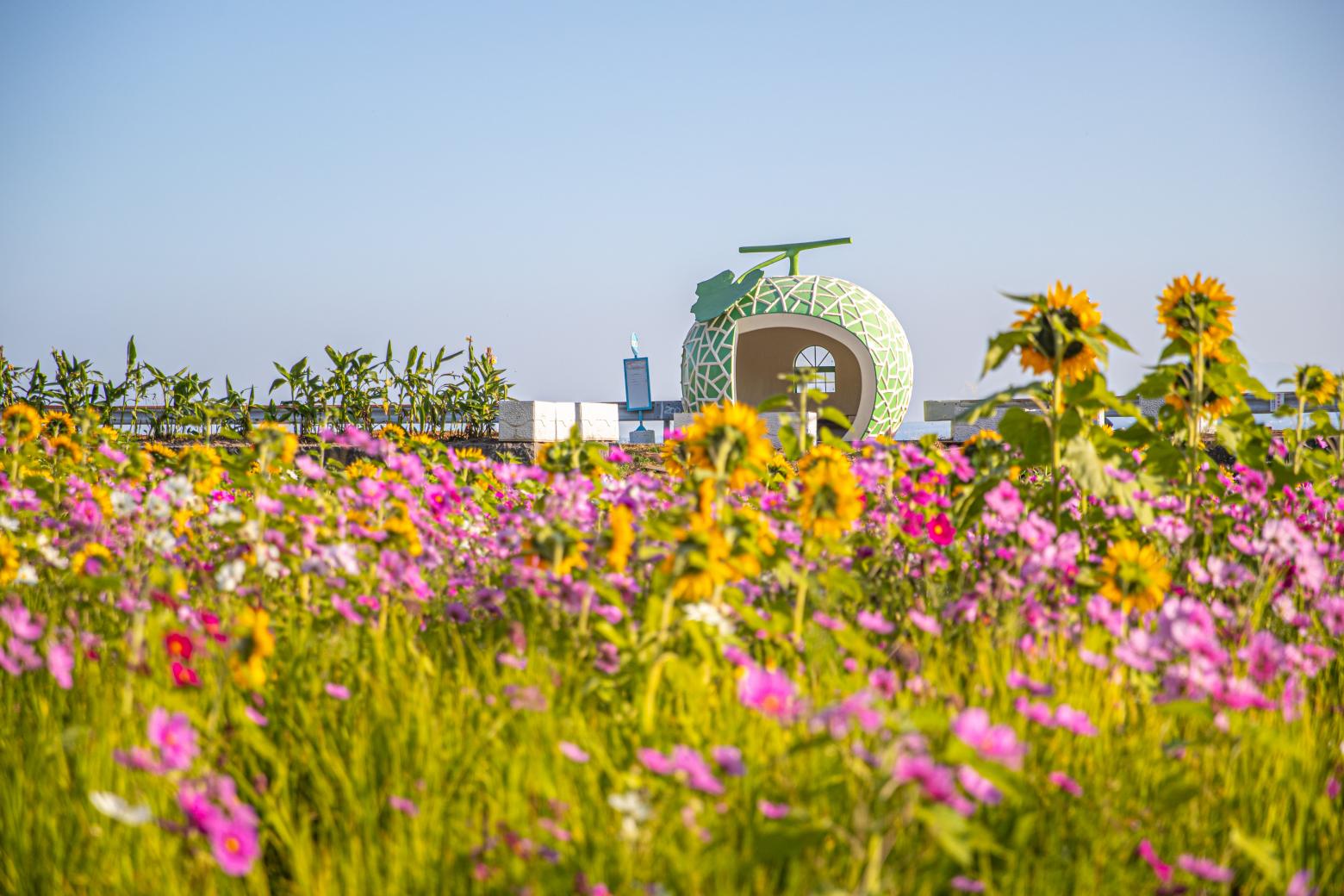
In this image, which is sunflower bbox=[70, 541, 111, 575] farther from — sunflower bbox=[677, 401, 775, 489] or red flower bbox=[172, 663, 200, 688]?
sunflower bbox=[677, 401, 775, 489]

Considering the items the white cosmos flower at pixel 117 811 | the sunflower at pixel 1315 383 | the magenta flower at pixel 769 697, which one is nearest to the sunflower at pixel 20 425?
the white cosmos flower at pixel 117 811

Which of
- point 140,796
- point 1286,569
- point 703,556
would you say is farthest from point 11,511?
point 1286,569

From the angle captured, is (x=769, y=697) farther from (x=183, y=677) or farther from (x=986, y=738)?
(x=183, y=677)

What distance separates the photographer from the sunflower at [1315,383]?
11.9 feet

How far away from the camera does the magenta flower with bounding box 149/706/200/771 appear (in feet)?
4.60

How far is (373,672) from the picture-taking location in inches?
89.2

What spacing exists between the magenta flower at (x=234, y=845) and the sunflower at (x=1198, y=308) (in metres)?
2.78

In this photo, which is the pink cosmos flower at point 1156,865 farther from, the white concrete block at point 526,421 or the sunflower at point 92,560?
the white concrete block at point 526,421

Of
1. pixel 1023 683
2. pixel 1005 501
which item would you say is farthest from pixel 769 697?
pixel 1005 501

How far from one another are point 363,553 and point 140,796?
106cm

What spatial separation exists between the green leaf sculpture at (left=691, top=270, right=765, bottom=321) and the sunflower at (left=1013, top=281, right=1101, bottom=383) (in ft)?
35.0

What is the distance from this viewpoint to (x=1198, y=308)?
9.67ft

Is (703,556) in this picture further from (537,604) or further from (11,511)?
(11,511)

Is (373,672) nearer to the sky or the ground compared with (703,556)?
nearer to the ground
